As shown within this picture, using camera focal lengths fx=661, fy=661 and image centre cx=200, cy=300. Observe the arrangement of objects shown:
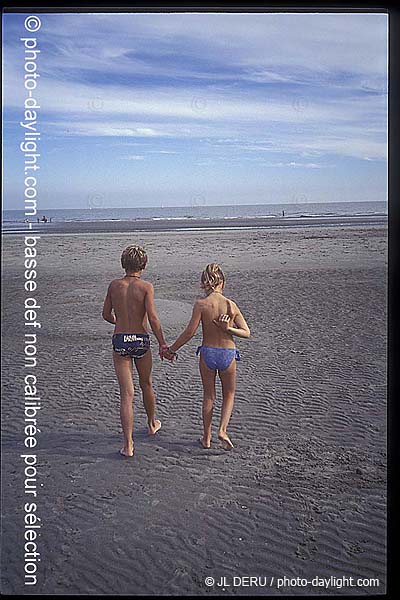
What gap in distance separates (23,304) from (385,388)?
126cm

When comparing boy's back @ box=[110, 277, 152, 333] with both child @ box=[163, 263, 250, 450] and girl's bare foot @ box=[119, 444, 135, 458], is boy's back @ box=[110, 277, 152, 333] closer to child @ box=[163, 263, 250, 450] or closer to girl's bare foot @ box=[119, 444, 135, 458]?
child @ box=[163, 263, 250, 450]

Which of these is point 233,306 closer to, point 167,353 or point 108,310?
point 167,353

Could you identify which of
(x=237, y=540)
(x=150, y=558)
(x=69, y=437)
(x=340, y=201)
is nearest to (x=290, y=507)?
(x=237, y=540)

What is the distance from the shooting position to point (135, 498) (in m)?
2.12

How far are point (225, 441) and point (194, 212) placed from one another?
2.54ft

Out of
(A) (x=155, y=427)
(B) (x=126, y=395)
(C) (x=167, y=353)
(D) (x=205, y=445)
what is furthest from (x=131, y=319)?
(D) (x=205, y=445)

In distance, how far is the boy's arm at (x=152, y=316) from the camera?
2162 millimetres

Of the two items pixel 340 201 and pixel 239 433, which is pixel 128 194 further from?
pixel 239 433

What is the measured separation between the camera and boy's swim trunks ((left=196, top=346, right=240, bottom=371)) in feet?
7.15

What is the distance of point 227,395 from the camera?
221 cm

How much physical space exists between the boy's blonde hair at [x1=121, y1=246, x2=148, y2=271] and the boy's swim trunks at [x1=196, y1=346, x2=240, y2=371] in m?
0.34

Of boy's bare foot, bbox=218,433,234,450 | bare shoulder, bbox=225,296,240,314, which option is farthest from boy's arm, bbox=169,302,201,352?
boy's bare foot, bbox=218,433,234,450

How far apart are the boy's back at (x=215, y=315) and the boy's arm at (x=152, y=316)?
14cm

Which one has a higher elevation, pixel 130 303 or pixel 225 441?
pixel 130 303
